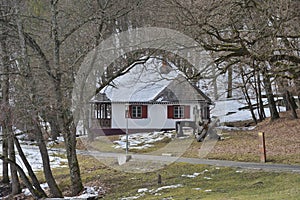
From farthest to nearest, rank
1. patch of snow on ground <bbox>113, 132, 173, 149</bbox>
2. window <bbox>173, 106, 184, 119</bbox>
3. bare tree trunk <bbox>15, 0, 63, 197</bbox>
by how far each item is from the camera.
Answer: window <bbox>173, 106, 184, 119</bbox>
patch of snow on ground <bbox>113, 132, 173, 149</bbox>
bare tree trunk <bbox>15, 0, 63, 197</bbox>

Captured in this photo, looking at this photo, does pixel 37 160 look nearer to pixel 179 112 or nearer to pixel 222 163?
pixel 222 163

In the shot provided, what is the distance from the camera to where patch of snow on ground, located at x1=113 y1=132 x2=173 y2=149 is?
23156mm

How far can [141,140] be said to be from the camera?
25.5 m

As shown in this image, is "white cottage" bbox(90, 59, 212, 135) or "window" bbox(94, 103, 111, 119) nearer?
"white cottage" bbox(90, 59, 212, 135)

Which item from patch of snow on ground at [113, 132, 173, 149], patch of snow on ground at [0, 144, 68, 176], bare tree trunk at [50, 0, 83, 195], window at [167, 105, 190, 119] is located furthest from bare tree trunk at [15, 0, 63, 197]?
window at [167, 105, 190, 119]

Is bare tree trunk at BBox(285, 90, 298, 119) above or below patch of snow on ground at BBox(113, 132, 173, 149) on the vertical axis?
above

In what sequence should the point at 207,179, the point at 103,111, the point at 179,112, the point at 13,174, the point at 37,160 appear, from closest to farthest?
the point at 207,179 < the point at 13,174 < the point at 37,160 < the point at 179,112 < the point at 103,111

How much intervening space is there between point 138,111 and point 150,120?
1060 mm

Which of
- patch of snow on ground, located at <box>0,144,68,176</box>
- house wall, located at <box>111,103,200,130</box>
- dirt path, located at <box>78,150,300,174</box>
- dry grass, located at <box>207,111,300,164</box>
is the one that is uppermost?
house wall, located at <box>111,103,200,130</box>

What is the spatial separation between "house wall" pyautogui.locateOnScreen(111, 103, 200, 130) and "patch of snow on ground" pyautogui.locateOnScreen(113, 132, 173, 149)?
5.46 ft

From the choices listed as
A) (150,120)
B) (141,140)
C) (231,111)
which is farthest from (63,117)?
(231,111)

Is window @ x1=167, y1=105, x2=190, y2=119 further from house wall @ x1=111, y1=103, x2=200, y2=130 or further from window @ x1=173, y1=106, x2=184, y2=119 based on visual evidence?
house wall @ x1=111, y1=103, x2=200, y2=130

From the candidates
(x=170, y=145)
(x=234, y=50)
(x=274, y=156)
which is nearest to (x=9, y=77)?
(x=234, y=50)

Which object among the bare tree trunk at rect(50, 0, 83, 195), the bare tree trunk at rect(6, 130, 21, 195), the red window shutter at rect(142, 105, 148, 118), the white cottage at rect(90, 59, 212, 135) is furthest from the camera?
the red window shutter at rect(142, 105, 148, 118)
